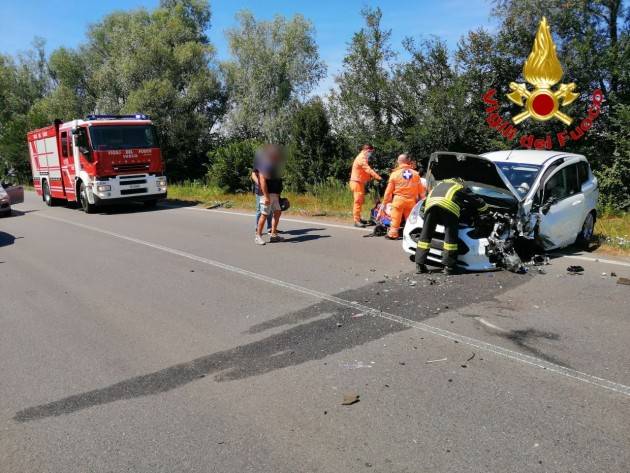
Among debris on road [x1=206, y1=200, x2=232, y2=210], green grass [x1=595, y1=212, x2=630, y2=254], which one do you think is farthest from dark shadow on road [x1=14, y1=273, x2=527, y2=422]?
debris on road [x1=206, y1=200, x2=232, y2=210]

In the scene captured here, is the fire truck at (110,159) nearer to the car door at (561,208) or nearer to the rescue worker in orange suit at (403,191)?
the rescue worker in orange suit at (403,191)

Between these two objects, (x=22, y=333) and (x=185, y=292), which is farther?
(x=185, y=292)

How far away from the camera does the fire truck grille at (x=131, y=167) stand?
16375mm

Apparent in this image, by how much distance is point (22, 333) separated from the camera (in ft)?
17.9

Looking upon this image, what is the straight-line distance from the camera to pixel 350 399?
12.1ft

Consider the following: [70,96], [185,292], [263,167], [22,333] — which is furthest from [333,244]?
[70,96]

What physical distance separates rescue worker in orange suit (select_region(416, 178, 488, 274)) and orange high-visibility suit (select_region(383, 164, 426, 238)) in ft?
7.11

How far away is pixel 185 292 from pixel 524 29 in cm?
1235

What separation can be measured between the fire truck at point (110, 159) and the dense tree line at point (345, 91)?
3767 mm

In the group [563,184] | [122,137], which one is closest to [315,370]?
[563,184]

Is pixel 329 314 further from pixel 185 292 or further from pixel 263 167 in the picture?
pixel 263 167

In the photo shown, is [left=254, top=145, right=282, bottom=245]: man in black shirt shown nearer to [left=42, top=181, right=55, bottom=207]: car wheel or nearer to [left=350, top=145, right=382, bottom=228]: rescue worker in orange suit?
[left=350, top=145, right=382, bottom=228]: rescue worker in orange suit

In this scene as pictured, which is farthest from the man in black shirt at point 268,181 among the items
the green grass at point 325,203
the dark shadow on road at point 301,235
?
the green grass at point 325,203

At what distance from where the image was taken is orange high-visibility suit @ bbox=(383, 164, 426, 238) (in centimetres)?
930
